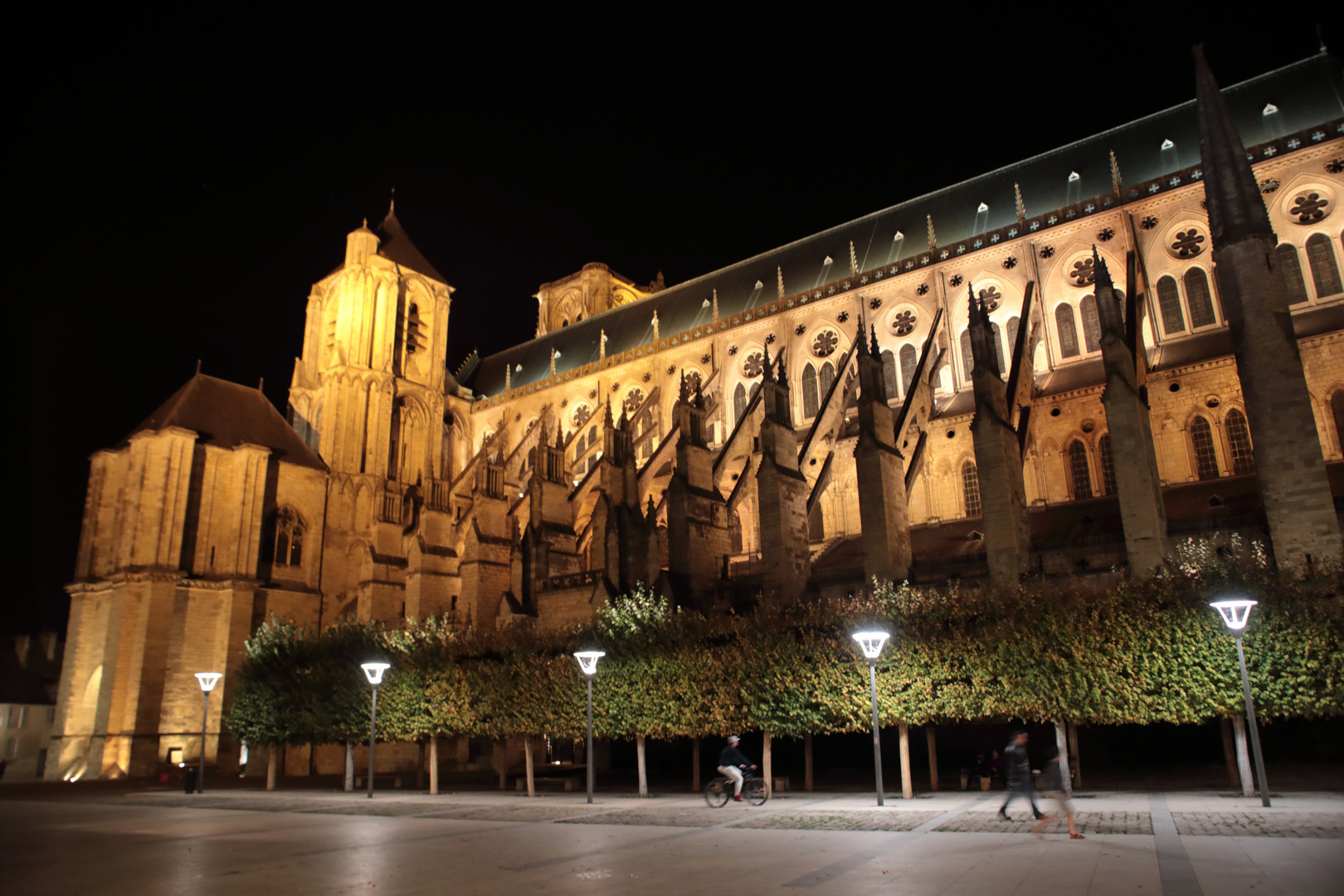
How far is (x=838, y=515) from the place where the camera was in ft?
102

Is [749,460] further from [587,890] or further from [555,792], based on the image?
[587,890]

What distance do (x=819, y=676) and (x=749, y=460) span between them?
11.4m

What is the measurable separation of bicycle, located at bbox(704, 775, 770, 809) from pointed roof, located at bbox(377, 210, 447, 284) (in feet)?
129

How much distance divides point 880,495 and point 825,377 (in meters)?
14.3

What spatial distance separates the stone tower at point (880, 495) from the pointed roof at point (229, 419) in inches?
1055

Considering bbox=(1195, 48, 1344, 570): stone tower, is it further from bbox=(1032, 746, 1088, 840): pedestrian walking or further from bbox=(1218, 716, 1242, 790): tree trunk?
bbox=(1032, 746, 1088, 840): pedestrian walking

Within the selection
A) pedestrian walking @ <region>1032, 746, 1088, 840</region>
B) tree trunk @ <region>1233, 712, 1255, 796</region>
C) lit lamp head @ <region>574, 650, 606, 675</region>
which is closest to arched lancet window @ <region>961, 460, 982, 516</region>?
tree trunk @ <region>1233, 712, 1255, 796</region>

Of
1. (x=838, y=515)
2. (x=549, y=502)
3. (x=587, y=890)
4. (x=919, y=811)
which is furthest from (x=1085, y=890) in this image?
(x=549, y=502)

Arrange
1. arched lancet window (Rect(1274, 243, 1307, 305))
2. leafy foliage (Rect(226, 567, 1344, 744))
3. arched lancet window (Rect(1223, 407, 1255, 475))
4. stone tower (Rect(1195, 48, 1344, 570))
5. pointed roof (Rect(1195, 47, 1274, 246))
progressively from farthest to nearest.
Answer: arched lancet window (Rect(1274, 243, 1307, 305))
arched lancet window (Rect(1223, 407, 1255, 475))
pointed roof (Rect(1195, 47, 1274, 246))
stone tower (Rect(1195, 48, 1344, 570))
leafy foliage (Rect(226, 567, 1344, 744))

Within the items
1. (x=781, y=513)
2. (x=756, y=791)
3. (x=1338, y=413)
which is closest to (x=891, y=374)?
(x=781, y=513)

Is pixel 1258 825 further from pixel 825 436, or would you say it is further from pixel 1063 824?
pixel 825 436

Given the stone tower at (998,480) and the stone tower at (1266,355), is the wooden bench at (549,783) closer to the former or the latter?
the stone tower at (998,480)

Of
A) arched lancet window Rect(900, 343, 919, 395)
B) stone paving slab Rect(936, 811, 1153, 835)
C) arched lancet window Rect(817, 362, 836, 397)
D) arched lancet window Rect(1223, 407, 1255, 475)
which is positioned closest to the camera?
stone paving slab Rect(936, 811, 1153, 835)

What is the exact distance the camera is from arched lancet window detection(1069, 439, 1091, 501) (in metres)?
26.9
